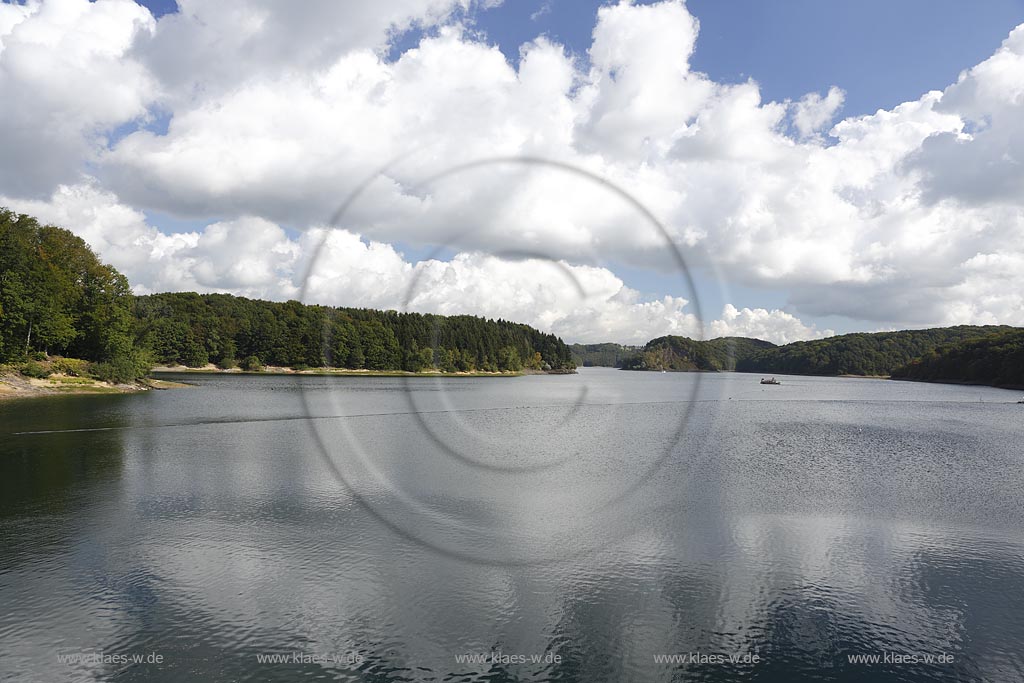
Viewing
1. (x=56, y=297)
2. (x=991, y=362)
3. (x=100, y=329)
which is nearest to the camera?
(x=56, y=297)

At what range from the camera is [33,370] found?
77375mm

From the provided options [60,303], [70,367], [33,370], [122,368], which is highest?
[60,303]

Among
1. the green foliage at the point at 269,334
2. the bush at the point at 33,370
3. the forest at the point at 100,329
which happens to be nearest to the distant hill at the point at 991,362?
the green foliage at the point at 269,334

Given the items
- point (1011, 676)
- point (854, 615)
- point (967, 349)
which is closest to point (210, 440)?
point (854, 615)

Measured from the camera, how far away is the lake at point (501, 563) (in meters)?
14.2

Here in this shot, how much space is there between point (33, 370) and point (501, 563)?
85.3 metres

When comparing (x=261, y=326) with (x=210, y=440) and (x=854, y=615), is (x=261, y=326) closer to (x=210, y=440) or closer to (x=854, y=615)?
(x=210, y=440)

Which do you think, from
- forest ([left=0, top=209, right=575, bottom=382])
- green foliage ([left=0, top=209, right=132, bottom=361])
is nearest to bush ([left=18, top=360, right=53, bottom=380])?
forest ([left=0, top=209, right=575, bottom=382])

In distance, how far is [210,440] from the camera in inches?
1806

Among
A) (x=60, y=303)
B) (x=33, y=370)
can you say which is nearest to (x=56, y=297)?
(x=60, y=303)

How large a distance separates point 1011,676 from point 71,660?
72.3ft

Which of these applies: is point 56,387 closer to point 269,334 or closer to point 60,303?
point 60,303

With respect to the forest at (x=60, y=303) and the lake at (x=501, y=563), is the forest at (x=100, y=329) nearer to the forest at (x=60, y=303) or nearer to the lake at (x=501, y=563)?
the forest at (x=60, y=303)

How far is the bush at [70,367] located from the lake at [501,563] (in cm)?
4756
